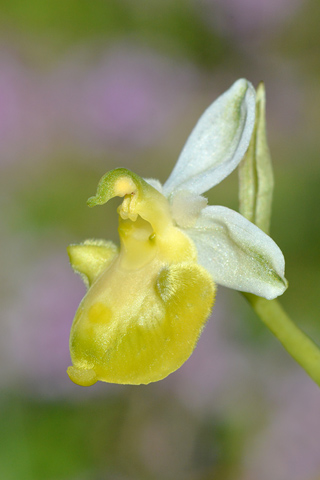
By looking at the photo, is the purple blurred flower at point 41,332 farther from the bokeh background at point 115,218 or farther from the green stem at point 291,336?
the green stem at point 291,336

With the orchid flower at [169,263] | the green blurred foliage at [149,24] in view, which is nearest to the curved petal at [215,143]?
the orchid flower at [169,263]

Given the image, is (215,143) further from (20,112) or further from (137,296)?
(20,112)

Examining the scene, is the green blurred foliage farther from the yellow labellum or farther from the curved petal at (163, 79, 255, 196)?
the yellow labellum

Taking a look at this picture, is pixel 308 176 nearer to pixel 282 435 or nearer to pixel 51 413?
pixel 282 435

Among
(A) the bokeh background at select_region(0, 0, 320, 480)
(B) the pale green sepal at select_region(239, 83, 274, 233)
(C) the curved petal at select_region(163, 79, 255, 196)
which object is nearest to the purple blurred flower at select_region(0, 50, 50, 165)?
(A) the bokeh background at select_region(0, 0, 320, 480)

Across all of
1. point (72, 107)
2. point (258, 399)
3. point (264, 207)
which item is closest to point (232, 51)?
point (72, 107)

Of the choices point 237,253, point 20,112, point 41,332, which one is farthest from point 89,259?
point 20,112

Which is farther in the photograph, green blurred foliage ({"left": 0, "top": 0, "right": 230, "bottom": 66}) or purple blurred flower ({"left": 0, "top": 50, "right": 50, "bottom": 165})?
green blurred foliage ({"left": 0, "top": 0, "right": 230, "bottom": 66})
